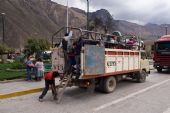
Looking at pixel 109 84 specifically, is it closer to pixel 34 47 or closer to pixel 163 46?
pixel 163 46

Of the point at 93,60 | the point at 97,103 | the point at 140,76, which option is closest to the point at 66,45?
the point at 93,60

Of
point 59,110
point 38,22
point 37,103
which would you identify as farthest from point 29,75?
point 38,22

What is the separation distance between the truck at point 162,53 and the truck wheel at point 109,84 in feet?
32.2

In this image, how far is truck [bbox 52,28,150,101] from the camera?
10.5m

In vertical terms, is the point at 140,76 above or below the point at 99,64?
below

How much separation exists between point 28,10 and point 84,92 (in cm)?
12221

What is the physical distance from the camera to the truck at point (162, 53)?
21094 mm

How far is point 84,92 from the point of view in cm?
1234

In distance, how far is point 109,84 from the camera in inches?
485

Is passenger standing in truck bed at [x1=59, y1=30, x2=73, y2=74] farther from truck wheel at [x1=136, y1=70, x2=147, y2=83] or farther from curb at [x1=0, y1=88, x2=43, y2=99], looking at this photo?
truck wheel at [x1=136, y1=70, x2=147, y2=83]

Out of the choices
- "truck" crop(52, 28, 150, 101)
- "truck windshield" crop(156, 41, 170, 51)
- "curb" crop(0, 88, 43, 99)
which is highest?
"truck windshield" crop(156, 41, 170, 51)

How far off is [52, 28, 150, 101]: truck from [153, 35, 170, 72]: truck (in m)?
7.51

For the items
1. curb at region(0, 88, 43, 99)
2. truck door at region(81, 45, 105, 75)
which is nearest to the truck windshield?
truck door at region(81, 45, 105, 75)

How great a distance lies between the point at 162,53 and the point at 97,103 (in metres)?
12.5
